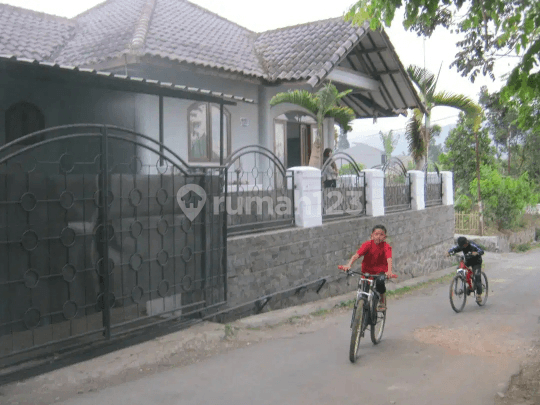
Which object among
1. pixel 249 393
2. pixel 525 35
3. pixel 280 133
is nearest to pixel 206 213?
pixel 249 393

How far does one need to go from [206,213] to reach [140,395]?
262 centimetres

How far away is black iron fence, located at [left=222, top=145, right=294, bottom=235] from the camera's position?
25.0ft

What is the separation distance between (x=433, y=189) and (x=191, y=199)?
10.2m

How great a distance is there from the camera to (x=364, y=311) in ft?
20.4

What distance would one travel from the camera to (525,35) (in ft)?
15.7

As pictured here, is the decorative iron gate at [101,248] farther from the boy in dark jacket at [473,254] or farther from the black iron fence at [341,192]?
the boy in dark jacket at [473,254]

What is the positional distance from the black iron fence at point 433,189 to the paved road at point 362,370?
21.6ft

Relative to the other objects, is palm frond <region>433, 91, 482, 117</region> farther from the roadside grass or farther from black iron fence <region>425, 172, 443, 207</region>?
the roadside grass

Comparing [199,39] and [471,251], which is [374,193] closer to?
[471,251]

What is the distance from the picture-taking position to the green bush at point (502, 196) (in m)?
21.6

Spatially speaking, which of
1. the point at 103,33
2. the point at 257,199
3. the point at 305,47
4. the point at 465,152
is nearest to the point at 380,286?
the point at 257,199

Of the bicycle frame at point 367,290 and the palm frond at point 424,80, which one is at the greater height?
the palm frond at point 424,80

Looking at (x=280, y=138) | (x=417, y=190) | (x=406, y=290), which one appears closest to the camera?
(x=406, y=290)

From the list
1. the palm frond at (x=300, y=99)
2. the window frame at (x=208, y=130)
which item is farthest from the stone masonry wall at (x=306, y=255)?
the window frame at (x=208, y=130)
